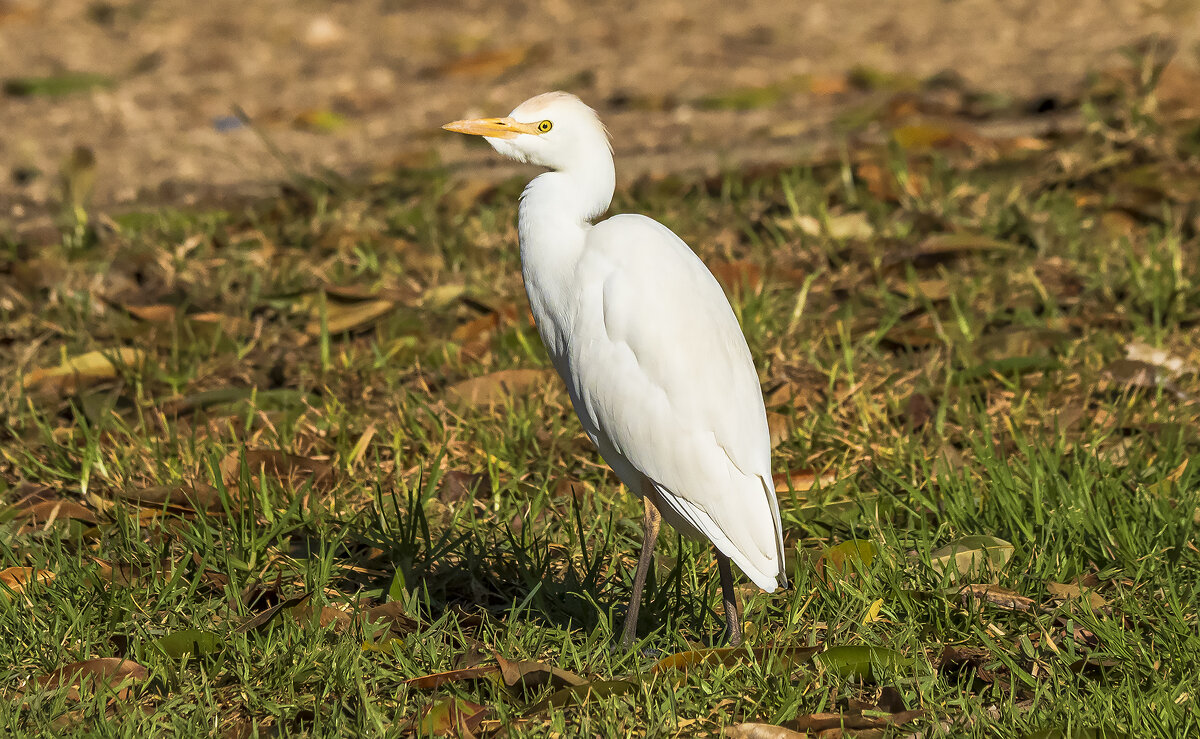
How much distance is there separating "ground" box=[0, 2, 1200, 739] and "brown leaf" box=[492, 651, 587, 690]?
0.02m

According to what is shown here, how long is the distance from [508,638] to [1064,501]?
1.47m

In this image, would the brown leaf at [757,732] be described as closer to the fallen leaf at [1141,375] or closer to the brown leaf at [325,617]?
the brown leaf at [325,617]

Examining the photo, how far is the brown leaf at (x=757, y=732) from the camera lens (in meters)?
2.58

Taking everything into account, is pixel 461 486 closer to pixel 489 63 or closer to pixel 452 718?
pixel 452 718

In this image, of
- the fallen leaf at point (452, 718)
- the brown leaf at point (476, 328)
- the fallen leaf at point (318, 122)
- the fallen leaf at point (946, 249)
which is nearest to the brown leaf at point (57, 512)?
the fallen leaf at point (452, 718)

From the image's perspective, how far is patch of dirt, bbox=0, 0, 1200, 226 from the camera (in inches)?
285

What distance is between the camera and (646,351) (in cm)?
285

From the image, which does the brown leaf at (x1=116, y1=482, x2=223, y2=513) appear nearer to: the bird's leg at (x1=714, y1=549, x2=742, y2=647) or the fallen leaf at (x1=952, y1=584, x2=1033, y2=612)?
the bird's leg at (x1=714, y1=549, x2=742, y2=647)

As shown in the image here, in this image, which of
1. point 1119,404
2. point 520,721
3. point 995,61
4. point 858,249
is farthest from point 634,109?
point 520,721

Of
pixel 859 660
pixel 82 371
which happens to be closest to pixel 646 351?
pixel 859 660

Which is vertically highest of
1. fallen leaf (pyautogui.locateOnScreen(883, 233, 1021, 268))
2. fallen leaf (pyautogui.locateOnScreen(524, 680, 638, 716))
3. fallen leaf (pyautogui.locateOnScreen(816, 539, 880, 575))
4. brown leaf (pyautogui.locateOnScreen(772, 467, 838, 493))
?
fallen leaf (pyautogui.locateOnScreen(524, 680, 638, 716))

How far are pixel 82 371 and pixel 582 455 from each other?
1.71 meters

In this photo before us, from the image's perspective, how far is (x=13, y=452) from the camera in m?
3.95

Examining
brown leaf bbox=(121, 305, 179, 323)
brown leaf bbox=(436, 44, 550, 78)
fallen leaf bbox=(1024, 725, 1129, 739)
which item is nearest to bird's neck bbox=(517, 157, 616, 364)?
fallen leaf bbox=(1024, 725, 1129, 739)
